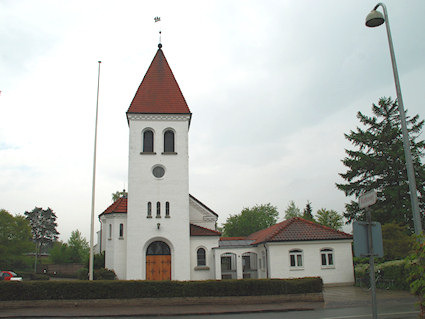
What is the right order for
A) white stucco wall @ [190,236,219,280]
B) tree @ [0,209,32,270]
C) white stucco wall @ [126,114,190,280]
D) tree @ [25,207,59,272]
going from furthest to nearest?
1. tree @ [25,207,59,272]
2. tree @ [0,209,32,270]
3. white stucco wall @ [190,236,219,280]
4. white stucco wall @ [126,114,190,280]

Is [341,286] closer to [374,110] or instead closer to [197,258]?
[197,258]

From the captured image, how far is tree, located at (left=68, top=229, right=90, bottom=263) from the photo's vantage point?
255 feet

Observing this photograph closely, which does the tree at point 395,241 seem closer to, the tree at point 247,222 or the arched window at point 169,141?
the arched window at point 169,141

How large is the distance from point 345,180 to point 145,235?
2746cm

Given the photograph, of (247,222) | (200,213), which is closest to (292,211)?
(247,222)

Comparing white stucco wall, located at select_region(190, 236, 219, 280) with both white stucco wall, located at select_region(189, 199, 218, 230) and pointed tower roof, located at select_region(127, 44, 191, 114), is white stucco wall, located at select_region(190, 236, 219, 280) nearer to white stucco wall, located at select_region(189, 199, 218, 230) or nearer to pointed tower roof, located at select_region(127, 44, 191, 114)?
white stucco wall, located at select_region(189, 199, 218, 230)

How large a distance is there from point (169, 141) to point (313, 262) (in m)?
14.9

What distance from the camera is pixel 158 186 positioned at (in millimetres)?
29422

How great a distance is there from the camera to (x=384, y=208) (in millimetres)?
40062

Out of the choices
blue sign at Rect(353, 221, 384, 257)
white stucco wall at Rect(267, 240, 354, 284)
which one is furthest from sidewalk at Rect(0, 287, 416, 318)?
blue sign at Rect(353, 221, 384, 257)

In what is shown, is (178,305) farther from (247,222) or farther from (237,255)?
(247,222)

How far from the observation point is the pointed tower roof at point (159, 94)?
30792 millimetres

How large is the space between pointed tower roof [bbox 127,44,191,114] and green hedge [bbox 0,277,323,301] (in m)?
15.2

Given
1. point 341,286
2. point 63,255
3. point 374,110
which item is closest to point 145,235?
point 341,286
